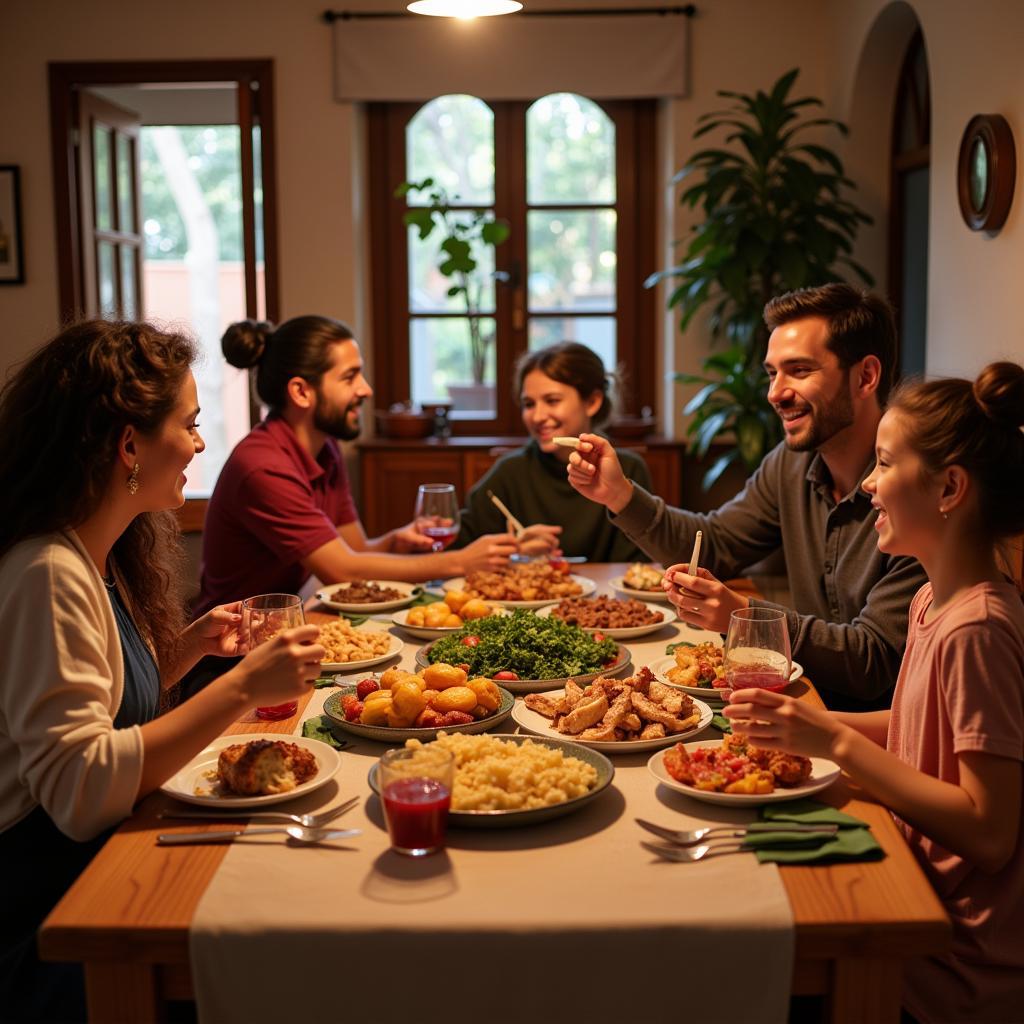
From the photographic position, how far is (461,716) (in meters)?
1.73

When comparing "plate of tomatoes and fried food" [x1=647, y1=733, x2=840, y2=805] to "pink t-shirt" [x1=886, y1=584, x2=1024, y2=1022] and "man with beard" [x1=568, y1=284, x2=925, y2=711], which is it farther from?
"man with beard" [x1=568, y1=284, x2=925, y2=711]

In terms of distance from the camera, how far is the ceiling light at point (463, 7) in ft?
8.63

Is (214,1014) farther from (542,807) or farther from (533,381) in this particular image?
(533,381)

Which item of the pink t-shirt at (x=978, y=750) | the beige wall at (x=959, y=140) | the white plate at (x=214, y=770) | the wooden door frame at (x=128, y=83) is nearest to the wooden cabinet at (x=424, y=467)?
the wooden door frame at (x=128, y=83)

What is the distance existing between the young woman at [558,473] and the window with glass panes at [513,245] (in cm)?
214

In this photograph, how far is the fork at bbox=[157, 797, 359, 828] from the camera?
1.46 metres

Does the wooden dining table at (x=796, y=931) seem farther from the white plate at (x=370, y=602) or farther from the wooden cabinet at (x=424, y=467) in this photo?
the wooden cabinet at (x=424, y=467)

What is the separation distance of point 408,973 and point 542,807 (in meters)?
0.27

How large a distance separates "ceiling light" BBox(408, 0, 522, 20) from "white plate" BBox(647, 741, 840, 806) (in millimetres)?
1806

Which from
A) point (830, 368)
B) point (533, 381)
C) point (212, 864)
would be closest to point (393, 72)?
point (533, 381)

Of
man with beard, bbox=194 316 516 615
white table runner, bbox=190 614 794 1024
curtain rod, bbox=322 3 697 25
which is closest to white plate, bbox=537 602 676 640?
man with beard, bbox=194 316 516 615

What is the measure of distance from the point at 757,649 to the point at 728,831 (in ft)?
0.79

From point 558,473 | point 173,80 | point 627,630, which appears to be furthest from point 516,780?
point 173,80

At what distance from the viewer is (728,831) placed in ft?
4.65
